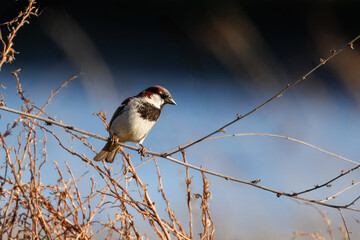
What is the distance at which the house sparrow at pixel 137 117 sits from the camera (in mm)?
2457

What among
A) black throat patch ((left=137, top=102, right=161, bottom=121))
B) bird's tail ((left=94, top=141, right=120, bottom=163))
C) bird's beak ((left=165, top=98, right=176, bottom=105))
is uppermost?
bird's beak ((left=165, top=98, right=176, bottom=105))

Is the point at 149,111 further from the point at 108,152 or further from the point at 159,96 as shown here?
the point at 108,152

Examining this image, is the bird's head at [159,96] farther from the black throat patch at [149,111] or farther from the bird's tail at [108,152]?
the bird's tail at [108,152]

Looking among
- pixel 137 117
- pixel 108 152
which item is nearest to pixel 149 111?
pixel 137 117

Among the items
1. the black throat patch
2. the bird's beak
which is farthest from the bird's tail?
the bird's beak

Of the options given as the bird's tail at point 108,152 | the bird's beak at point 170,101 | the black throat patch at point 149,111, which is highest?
the bird's beak at point 170,101

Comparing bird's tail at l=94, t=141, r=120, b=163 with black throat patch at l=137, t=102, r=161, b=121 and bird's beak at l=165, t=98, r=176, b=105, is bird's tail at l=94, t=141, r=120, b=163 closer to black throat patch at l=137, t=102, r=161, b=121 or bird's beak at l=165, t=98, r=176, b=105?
black throat patch at l=137, t=102, r=161, b=121

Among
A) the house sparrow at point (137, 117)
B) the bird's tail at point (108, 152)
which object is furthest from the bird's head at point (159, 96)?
the bird's tail at point (108, 152)

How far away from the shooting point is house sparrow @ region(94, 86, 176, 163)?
8.06ft

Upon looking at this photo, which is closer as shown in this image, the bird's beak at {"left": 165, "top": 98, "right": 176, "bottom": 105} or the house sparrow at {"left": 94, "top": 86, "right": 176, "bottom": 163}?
the house sparrow at {"left": 94, "top": 86, "right": 176, "bottom": 163}

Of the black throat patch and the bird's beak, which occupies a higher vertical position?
the bird's beak

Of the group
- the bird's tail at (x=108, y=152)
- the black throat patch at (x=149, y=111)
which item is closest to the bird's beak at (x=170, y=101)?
the black throat patch at (x=149, y=111)

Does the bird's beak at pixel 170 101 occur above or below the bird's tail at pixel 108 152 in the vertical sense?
above

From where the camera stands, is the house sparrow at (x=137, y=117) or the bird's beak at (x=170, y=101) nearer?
the house sparrow at (x=137, y=117)
